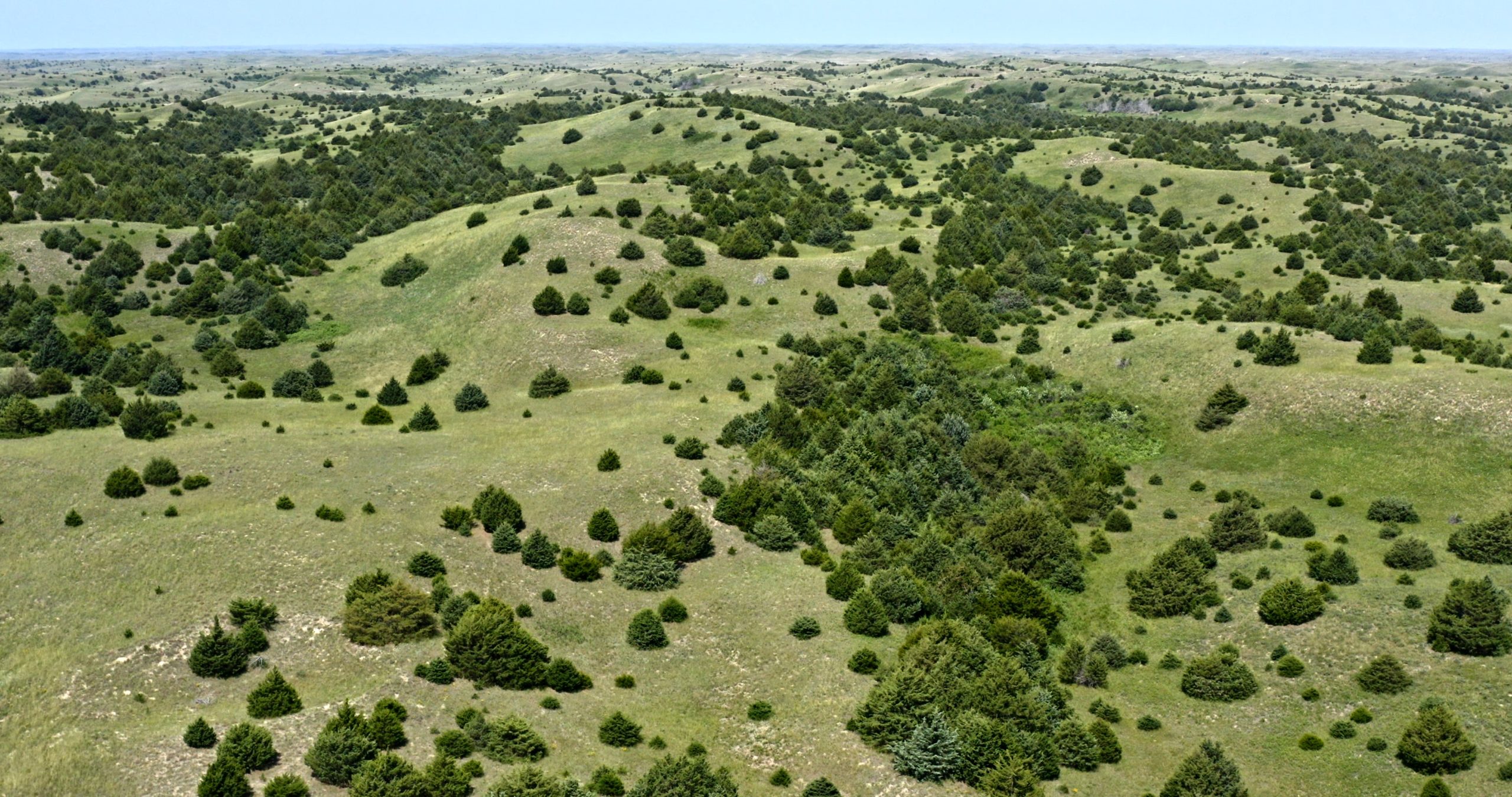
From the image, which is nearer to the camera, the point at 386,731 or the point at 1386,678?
the point at 386,731

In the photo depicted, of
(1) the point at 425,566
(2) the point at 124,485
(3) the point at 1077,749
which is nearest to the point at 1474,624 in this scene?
(3) the point at 1077,749

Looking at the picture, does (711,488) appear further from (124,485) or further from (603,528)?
(124,485)

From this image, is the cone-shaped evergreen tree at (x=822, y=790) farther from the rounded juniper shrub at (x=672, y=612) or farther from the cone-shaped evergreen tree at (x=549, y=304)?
the cone-shaped evergreen tree at (x=549, y=304)

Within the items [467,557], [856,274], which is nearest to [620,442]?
[467,557]

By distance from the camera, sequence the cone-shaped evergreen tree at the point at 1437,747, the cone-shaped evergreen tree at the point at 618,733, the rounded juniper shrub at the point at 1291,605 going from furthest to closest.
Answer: the rounded juniper shrub at the point at 1291,605 → the cone-shaped evergreen tree at the point at 618,733 → the cone-shaped evergreen tree at the point at 1437,747

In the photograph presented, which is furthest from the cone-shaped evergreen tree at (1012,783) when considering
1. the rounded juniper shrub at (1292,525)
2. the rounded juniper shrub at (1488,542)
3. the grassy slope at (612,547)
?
the rounded juniper shrub at (1488,542)

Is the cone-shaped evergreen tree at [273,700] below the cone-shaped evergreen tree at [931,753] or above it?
above

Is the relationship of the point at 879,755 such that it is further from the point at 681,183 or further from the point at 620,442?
the point at 681,183
